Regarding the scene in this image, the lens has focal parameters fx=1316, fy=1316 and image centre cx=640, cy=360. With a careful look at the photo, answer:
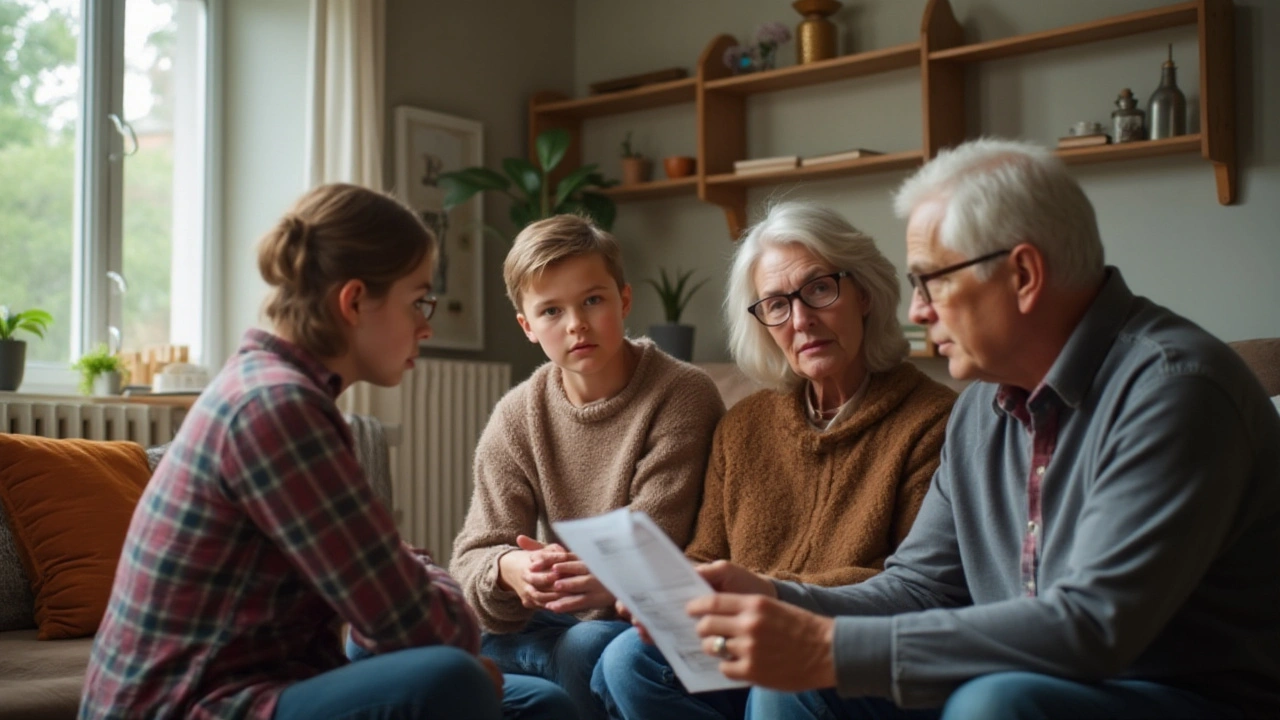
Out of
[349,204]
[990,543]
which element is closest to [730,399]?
[990,543]

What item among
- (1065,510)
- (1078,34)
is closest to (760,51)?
(1078,34)

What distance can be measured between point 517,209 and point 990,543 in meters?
3.15

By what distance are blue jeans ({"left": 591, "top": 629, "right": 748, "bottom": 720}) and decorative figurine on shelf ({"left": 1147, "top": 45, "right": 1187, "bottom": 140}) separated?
7.85 feet

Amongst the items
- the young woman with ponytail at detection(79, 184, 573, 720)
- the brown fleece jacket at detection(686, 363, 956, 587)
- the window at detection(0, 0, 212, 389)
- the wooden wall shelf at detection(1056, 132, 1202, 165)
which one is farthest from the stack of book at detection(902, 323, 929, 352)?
the young woman with ponytail at detection(79, 184, 573, 720)

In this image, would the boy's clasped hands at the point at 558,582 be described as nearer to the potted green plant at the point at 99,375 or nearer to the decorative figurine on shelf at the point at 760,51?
the potted green plant at the point at 99,375

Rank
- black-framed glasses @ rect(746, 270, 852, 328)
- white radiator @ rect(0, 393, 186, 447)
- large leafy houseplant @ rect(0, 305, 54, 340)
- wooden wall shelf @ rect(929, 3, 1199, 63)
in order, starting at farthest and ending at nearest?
wooden wall shelf @ rect(929, 3, 1199, 63) → large leafy houseplant @ rect(0, 305, 54, 340) → white radiator @ rect(0, 393, 186, 447) → black-framed glasses @ rect(746, 270, 852, 328)

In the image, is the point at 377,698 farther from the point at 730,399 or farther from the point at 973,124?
the point at 973,124

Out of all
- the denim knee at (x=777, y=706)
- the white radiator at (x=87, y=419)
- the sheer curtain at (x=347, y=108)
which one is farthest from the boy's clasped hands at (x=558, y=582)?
the sheer curtain at (x=347, y=108)

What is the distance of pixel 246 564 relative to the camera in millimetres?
1413

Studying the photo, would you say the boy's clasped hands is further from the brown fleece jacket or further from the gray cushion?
the gray cushion

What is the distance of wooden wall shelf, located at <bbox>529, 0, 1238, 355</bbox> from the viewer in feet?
11.9

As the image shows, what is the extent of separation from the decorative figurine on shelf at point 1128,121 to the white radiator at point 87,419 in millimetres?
2718

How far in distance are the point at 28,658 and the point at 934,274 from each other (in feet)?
5.65

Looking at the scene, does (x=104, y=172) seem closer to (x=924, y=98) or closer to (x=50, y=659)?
(x=50, y=659)
